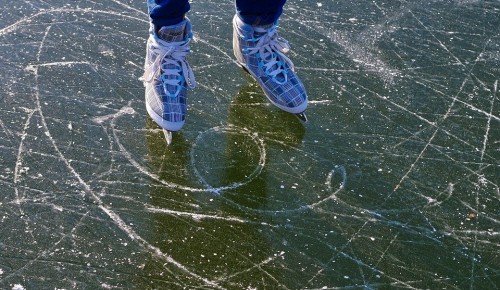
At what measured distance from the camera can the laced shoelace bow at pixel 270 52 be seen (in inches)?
100

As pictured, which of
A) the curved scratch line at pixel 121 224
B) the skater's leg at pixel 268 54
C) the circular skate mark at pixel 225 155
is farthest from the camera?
the skater's leg at pixel 268 54

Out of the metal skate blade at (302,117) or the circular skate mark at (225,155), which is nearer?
the circular skate mark at (225,155)

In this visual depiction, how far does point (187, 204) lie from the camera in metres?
2.16

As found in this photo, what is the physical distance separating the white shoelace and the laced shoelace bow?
0.25m

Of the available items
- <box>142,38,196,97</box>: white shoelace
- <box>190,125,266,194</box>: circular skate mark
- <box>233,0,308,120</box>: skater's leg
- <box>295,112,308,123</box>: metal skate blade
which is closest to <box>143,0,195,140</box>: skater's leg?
<box>142,38,196,97</box>: white shoelace

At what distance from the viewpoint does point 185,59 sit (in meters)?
2.46

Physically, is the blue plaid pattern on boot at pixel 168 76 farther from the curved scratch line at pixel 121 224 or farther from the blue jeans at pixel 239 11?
the curved scratch line at pixel 121 224

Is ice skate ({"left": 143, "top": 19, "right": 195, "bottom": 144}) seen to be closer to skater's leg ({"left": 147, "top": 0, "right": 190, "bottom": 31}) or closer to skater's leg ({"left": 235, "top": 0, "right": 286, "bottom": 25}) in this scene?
skater's leg ({"left": 147, "top": 0, "right": 190, "bottom": 31})

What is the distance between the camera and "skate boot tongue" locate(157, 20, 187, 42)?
235 centimetres

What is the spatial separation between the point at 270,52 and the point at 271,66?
48 millimetres

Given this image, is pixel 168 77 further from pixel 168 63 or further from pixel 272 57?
pixel 272 57

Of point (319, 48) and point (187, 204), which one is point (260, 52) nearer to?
point (319, 48)

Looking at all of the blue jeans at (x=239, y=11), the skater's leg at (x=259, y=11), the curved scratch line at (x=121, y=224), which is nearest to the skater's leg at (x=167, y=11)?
the blue jeans at (x=239, y=11)

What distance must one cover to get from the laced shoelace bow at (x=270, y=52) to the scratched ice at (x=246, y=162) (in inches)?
4.8
